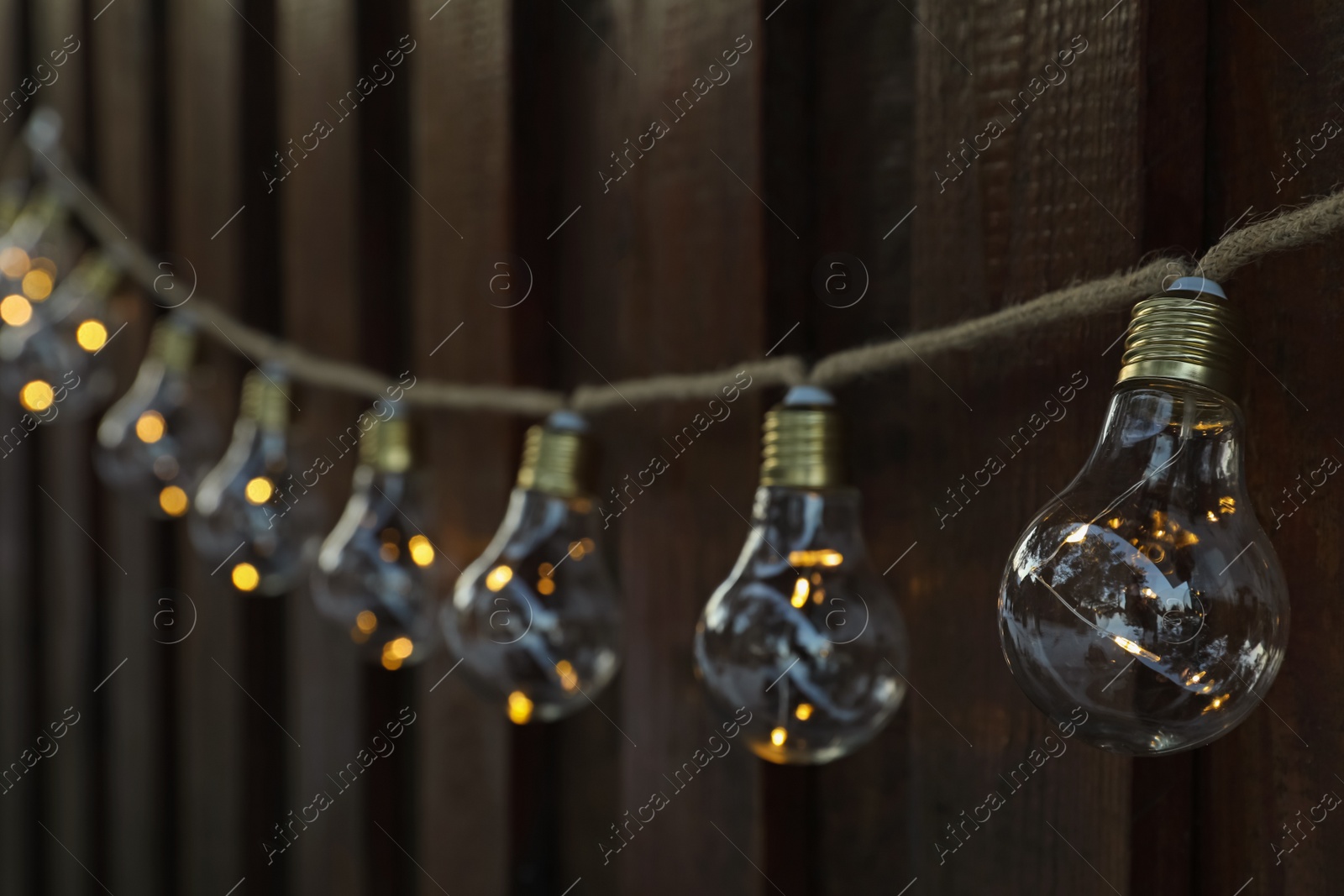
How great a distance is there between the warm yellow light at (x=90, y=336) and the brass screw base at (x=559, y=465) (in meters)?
0.76

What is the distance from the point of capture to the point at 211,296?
127 cm

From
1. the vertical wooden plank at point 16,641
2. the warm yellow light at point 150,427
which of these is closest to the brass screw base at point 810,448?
the warm yellow light at point 150,427

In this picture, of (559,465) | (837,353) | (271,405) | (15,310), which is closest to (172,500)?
(271,405)

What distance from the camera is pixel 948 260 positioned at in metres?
0.61

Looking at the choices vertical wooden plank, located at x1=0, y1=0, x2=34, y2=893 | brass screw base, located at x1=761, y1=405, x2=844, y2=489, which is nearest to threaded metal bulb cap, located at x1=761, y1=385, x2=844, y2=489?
brass screw base, located at x1=761, y1=405, x2=844, y2=489

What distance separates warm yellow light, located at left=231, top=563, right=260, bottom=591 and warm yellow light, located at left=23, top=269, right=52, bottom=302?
0.54 m

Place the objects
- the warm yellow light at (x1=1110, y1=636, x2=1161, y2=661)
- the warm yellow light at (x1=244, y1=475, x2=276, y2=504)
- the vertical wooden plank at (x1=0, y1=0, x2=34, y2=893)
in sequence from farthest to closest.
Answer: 1. the vertical wooden plank at (x1=0, y1=0, x2=34, y2=893)
2. the warm yellow light at (x1=244, y1=475, x2=276, y2=504)
3. the warm yellow light at (x1=1110, y1=636, x2=1161, y2=661)

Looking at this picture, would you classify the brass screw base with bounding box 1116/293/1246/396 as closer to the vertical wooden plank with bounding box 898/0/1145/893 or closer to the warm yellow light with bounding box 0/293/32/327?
the vertical wooden plank with bounding box 898/0/1145/893

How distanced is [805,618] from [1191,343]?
220mm

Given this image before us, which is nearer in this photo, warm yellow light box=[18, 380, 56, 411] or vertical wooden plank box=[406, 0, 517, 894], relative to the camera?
vertical wooden plank box=[406, 0, 517, 894]

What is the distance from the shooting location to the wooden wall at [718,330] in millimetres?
511

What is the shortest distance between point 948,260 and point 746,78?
7.6 inches

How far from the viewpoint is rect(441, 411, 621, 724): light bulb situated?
64 cm

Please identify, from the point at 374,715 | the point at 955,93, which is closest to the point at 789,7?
the point at 955,93
